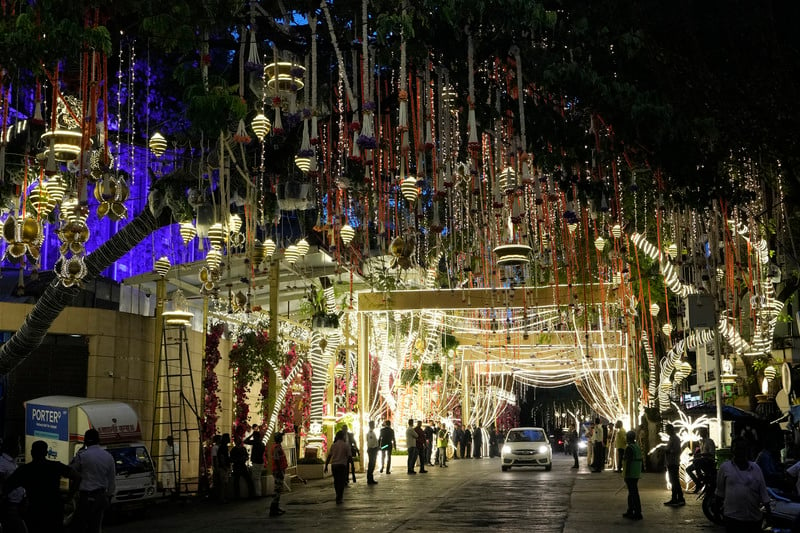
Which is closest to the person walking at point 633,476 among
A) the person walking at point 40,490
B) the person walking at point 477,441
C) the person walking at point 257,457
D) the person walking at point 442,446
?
the person walking at point 40,490

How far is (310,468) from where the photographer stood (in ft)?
77.4

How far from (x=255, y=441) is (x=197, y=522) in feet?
16.3

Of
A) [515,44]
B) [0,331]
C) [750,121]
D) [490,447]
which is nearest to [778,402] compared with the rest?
[750,121]

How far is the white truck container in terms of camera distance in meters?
15.2

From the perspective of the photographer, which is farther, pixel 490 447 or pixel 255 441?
pixel 490 447

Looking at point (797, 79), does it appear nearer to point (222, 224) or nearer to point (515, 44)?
point (515, 44)

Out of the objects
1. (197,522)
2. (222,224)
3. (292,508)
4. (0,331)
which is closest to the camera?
(222,224)

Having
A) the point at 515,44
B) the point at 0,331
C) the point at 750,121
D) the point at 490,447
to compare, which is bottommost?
the point at 490,447

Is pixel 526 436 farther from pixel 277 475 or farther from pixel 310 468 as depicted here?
pixel 277 475

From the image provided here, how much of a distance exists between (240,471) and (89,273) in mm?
6346

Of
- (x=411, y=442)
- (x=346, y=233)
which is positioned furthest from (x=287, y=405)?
(x=346, y=233)

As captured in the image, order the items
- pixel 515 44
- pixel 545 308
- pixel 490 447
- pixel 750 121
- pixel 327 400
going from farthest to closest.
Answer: pixel 490 447, pixel 327 400, pixel 545 308, pixel 750 121, pixel 515 44

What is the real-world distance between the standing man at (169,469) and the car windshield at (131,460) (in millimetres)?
2852

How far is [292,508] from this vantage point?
15742mm
